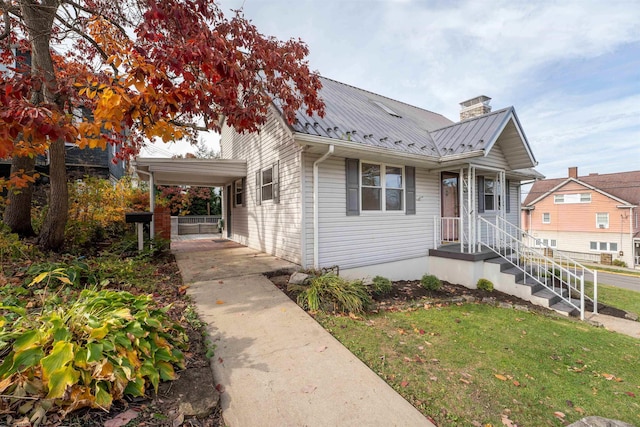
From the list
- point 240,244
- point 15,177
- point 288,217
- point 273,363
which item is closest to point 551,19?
point 288,217

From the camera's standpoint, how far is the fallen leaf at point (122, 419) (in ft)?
5.73

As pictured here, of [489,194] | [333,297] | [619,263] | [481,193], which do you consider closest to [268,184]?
[333,297]

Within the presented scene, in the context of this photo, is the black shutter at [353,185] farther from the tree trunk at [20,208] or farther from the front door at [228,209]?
the front door at [228,209]

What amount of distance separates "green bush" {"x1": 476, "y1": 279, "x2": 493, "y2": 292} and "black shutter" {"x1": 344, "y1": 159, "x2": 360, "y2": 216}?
378 centimetres

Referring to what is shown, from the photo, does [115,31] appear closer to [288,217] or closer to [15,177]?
[15,177]

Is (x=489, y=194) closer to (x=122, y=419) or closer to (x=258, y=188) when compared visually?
(x=258, y=188)

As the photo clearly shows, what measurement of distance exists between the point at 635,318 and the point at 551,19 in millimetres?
6971

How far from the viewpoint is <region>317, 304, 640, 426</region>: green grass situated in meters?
2.40

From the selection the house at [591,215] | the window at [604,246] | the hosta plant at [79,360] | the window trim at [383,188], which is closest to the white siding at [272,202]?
the window trim at [383,188]

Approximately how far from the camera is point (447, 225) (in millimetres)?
8664

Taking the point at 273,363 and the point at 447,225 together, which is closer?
the point at 273,363

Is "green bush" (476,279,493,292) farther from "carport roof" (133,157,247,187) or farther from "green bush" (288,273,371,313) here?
"carport roof" (133,157,247,187)

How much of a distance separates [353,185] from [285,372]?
15.5ft

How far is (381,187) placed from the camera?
23.4ft
